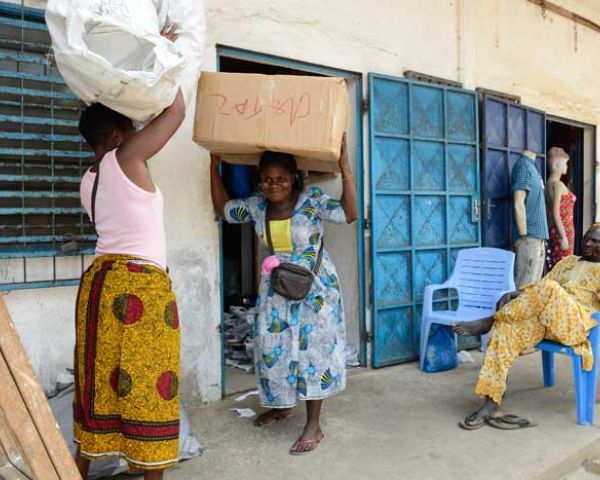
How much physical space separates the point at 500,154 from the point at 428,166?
1.08m

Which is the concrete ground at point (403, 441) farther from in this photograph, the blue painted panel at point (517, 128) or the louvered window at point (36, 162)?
the blue painted panel at point (517, 128)

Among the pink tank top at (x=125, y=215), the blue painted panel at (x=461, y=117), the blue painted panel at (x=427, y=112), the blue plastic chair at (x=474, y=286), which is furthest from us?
the blue painted panel at (x=461, y=117)

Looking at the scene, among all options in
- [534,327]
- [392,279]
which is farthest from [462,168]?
[534,327]

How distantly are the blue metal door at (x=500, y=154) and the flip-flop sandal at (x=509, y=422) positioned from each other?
218 cm

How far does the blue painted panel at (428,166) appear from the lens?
4.44 m

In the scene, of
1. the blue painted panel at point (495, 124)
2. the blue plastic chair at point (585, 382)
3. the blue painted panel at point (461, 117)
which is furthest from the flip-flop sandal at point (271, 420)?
the blue painted panel at point (495, 124)

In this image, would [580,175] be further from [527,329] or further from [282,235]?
[282,235]

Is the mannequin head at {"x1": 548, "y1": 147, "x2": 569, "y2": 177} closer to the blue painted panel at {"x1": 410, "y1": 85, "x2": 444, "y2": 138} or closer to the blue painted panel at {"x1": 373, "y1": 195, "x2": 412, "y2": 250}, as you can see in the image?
the blue painted panel at {"x1": 410, "y1": 85, "x2": 444, "y2": 138}

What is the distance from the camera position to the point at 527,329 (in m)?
3.22

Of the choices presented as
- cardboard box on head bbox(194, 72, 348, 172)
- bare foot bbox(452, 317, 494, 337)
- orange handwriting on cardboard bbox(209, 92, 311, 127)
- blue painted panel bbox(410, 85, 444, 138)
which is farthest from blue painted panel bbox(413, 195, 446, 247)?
orange handwriting on cardboard bbox(209, 92, 311, 127)

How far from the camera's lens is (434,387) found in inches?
151

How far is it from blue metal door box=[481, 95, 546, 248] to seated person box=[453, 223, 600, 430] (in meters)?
1.82

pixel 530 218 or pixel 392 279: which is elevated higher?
pixel 530 218

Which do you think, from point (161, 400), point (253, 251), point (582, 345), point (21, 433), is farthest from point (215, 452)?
point (253, 251)
